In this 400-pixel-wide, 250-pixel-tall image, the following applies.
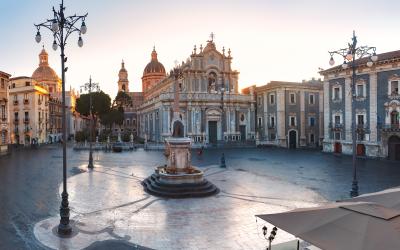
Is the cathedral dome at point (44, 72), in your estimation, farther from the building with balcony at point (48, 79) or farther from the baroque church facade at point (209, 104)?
the baroque church facade at point (209, 104)

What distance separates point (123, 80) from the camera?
103250mm

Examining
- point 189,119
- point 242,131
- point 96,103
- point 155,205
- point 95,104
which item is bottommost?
point 155,205

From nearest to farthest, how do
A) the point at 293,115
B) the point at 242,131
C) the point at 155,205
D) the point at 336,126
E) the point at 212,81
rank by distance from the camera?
the point at 155,205 → the point at 336,126 → the point at 293,115 → the point at 242,131 → the point at 212,81

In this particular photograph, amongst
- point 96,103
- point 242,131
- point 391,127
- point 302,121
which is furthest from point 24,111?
point 391,127

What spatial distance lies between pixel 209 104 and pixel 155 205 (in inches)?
1651

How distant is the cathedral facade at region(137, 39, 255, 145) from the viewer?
2163 inches

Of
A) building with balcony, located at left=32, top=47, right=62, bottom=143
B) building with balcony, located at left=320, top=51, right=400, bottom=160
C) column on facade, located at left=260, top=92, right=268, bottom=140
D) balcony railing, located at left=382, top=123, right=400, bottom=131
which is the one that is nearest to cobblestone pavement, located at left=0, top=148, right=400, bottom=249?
balcony railing, located at left=382, top=123, right=400, bottom=131

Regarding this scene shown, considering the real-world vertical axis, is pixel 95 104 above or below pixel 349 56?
above

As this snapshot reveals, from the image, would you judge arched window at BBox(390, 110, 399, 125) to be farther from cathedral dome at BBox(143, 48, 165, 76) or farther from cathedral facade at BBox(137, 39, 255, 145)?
cathedral dome at BBox(143, 48, 165, 76)

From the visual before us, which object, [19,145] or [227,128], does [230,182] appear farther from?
[19,145]

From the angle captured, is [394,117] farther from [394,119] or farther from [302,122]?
[302,122]

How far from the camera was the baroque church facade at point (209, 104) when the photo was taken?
2163 inches

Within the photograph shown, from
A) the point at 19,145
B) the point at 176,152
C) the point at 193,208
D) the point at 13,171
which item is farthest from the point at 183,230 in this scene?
the point at 19,145

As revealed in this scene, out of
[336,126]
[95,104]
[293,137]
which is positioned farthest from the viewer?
[95,104]
